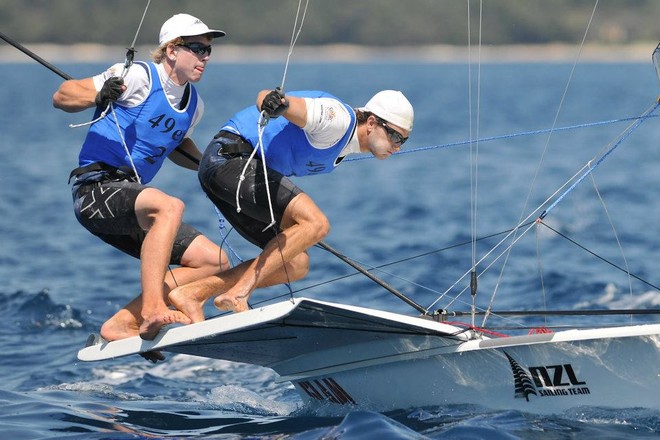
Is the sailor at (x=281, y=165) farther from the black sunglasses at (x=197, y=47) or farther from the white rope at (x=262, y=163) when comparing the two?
the black sunglasses at (x=197, y=47)

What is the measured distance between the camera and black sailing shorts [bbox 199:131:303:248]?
18.5 ft

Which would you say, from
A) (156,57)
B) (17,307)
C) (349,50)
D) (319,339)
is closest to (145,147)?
(156,57)

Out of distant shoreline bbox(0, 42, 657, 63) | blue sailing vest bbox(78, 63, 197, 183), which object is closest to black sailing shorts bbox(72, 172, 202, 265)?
blue sailing vest bbox(78, 63, 197, 183)

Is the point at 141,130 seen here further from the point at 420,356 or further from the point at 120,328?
the point at 420,356

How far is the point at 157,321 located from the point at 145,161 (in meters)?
0.95

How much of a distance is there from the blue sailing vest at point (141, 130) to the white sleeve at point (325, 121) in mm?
789

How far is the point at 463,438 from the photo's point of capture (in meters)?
5.27

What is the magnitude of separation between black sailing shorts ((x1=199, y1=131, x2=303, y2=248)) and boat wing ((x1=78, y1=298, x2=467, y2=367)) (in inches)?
19.0

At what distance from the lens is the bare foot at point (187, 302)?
19.1ft

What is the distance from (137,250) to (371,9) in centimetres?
9975

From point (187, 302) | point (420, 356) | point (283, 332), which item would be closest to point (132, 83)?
point (187, 302)

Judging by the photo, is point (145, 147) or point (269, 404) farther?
point (269, 404)

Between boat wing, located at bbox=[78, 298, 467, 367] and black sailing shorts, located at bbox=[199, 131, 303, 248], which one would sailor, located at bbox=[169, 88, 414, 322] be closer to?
black sailing shorts, located at bbox=[199, 131, 303, 248]

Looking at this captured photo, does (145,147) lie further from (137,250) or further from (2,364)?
(2,364)
